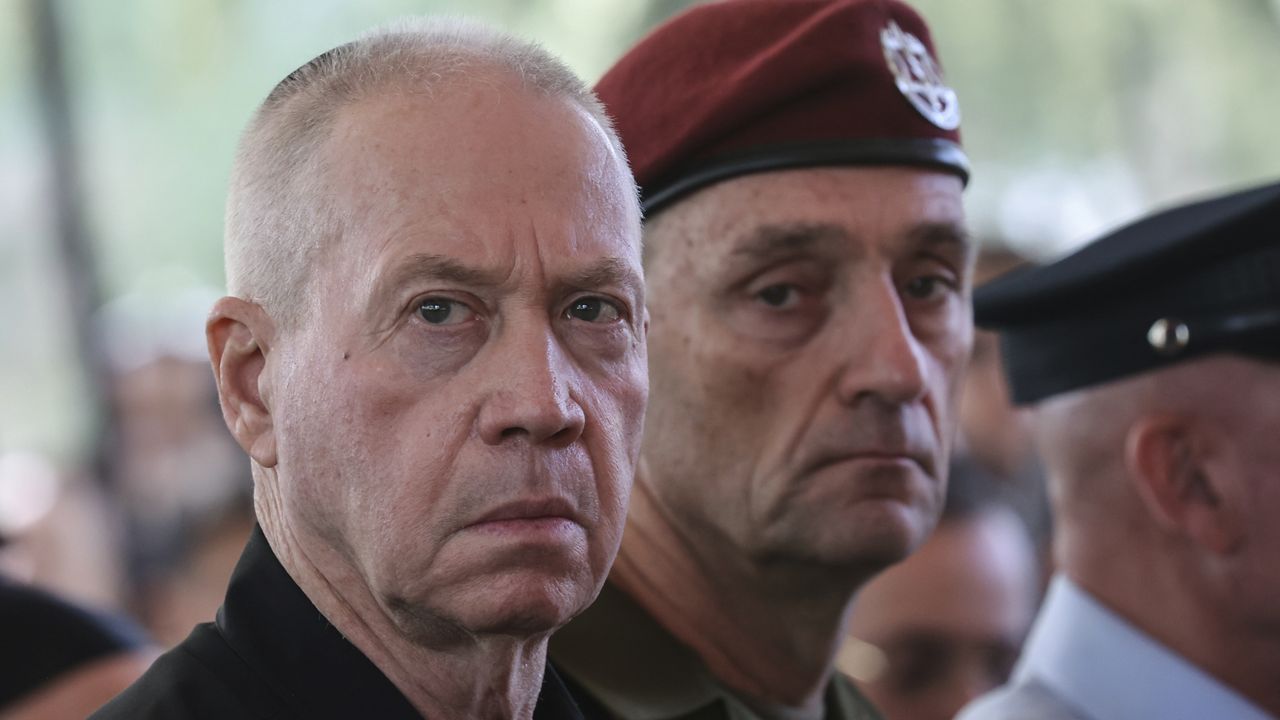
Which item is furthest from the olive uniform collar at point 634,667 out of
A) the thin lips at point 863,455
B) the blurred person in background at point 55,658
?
the blurred person in background at point 55,658

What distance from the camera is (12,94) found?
7.11 metres

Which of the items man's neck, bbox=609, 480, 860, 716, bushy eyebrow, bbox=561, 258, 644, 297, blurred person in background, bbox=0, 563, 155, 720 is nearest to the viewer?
bushy eyebrow, bbox=561, 258, 644, 297

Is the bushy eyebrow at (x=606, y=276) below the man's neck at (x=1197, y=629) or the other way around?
the other way around

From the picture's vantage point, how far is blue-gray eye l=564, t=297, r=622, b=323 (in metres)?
2.04

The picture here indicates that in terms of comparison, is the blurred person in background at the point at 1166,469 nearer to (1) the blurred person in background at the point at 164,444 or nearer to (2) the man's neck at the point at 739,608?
(2) the man's neck at the point at 739,608

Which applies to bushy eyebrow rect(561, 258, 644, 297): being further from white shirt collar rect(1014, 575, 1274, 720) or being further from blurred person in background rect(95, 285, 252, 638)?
blurred person in background rect(95, 285, 252, 638)

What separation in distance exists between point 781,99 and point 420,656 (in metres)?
1.22

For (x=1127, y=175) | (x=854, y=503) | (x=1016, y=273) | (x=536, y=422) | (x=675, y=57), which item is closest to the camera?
(x=536, y=422)

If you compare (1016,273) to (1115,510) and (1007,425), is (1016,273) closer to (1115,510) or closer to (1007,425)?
(1115,510)

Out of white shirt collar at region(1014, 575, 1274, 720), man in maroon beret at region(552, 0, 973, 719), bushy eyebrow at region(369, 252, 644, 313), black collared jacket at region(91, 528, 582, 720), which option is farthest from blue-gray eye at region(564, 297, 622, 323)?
white shirt collar at region(1014, 575, 1274, 720)

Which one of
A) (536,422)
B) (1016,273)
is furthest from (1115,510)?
(536,422)

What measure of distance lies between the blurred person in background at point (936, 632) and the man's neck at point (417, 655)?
2509 millimetres

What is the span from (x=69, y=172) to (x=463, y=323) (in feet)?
19.0

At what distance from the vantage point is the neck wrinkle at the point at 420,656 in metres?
2.01
